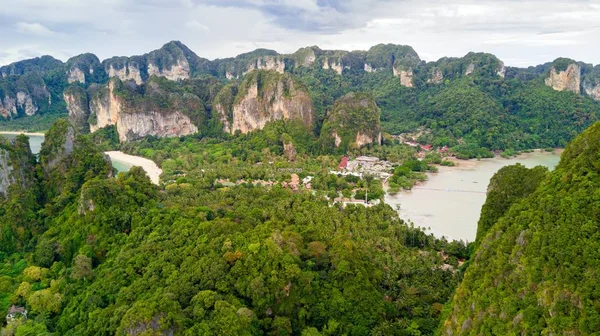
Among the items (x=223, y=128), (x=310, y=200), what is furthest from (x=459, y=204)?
(x=223, y=128)

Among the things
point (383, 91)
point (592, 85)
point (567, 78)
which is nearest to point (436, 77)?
point (383, 91)

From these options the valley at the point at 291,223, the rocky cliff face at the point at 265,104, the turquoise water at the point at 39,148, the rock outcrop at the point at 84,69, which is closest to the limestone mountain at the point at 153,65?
the rock outcrop at the point at 84,69

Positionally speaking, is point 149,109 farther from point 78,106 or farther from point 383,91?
point 383,91

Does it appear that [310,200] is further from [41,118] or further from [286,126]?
[41,118]

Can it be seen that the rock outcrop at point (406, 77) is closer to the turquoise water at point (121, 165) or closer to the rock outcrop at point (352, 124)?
the rock outcrop at point (352, 124)

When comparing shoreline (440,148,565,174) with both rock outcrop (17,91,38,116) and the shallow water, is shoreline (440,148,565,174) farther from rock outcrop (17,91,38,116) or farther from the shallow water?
rock outcrop (17,91,38,116)

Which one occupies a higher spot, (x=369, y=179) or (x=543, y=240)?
(x=543, y=240)

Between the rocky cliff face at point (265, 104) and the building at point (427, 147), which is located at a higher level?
the rocky cliff face at point (265, 104)
